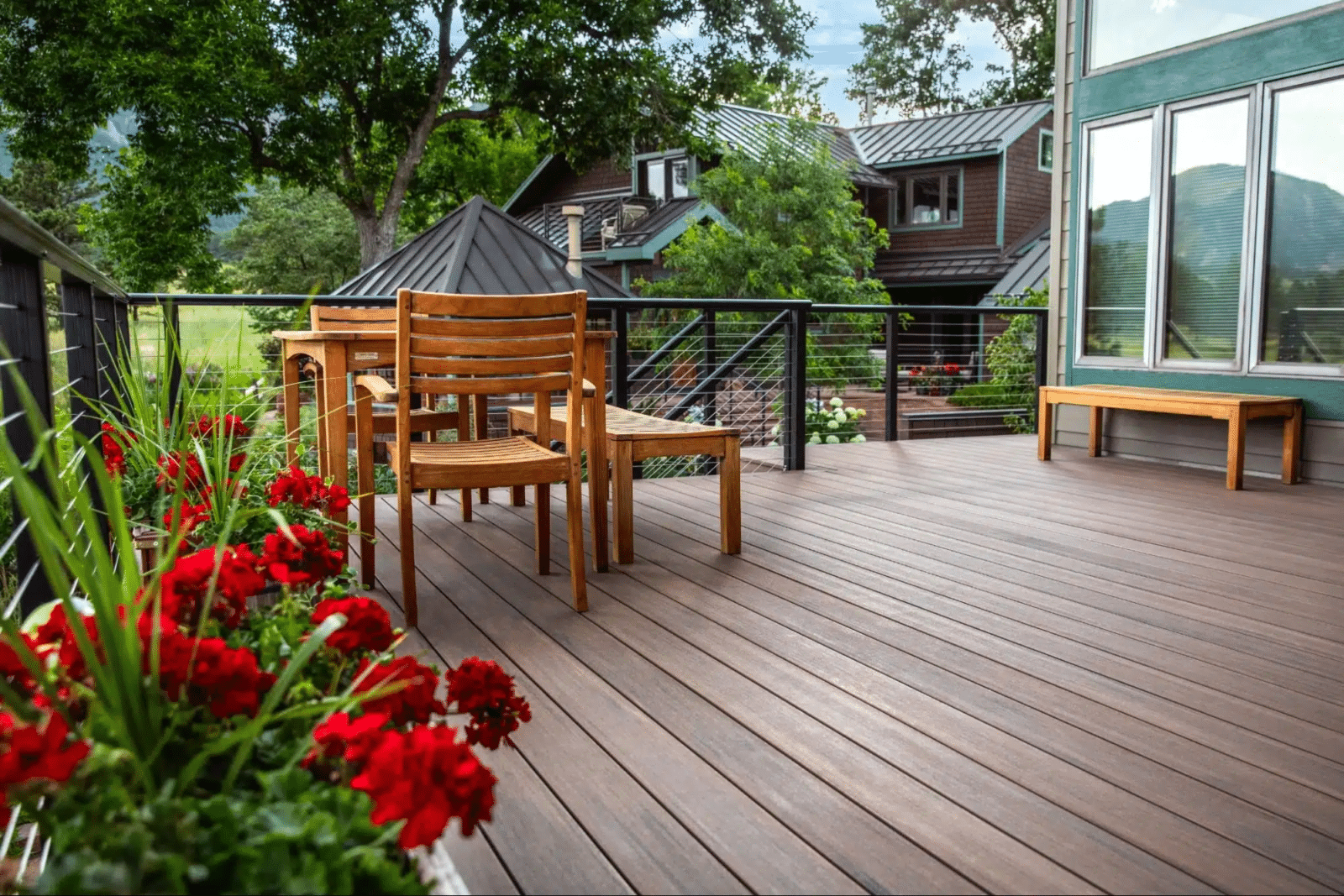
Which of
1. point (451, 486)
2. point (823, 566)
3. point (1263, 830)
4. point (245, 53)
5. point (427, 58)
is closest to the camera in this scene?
Result: point (1263, 830)

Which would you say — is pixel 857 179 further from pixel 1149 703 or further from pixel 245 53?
pixel 1149 703

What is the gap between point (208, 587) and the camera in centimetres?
118

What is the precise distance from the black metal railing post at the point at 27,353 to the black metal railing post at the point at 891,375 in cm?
508

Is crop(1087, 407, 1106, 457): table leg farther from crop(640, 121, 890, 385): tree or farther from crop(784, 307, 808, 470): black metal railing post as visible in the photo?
crop(640, 121, 890, 385): tree

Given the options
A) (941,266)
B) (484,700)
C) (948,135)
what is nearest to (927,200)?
(948,135)

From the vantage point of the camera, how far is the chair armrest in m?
2.91

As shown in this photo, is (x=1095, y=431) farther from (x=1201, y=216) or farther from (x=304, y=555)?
(x=304, y=555)

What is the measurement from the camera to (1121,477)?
17.3 ft

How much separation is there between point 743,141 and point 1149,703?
15.1 meters

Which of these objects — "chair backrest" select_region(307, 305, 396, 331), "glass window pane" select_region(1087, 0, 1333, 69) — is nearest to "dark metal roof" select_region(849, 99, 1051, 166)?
"glass window pane" select_region(1087, 0, 1333, 69)

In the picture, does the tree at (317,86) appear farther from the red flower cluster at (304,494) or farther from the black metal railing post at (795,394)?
the red flower cluster at (304,494)

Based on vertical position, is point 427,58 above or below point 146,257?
above

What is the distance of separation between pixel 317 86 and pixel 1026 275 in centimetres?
1015

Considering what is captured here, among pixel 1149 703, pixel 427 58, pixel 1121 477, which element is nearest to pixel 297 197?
pixel 427 58
